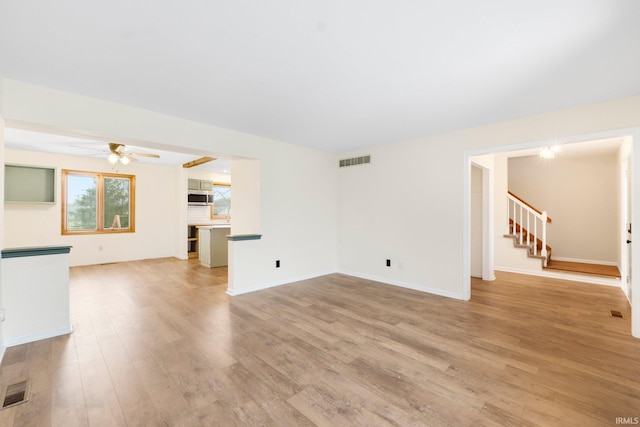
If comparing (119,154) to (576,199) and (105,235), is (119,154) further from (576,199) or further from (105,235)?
(576,199)

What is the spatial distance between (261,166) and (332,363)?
10.2ft

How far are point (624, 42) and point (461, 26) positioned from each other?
1.24 metres

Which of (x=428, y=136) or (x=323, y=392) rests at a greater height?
(x=428, y=136)

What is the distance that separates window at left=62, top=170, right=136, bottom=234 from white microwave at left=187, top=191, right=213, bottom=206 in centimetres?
135

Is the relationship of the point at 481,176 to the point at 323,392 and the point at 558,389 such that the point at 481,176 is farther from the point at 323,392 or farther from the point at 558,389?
the point at 323,392

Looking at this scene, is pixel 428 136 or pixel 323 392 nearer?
pixel 323 392

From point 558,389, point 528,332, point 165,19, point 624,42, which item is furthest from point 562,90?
point 165,19

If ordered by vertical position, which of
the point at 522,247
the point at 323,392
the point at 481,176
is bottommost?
the point at 323,392

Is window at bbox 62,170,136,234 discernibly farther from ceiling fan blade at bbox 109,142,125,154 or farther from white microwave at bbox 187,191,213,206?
ceiling fan blade at bbox 109,142,125,154

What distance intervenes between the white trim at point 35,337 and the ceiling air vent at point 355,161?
15.4 feet

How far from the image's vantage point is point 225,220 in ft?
27.8

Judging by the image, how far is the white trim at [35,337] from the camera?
2.49 meters

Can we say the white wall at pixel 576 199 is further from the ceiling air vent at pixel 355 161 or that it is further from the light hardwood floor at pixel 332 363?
the ceiling air vent at pixel 355 161

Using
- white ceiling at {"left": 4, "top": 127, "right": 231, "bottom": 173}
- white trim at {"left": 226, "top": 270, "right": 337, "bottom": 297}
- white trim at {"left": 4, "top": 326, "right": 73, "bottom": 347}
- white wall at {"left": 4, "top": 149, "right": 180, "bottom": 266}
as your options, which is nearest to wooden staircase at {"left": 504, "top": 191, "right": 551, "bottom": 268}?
white trim at {"left": 226, "top": 270, "right": 337, "bottom": 297}
